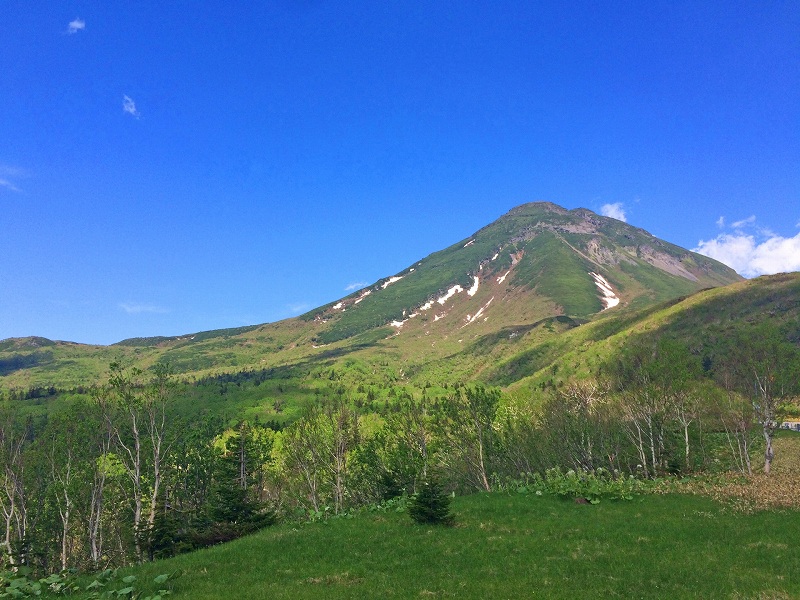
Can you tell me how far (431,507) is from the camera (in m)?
26.7

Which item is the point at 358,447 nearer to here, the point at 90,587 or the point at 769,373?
the point at 769,373

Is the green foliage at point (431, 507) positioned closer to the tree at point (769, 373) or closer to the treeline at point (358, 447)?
the treeline at point (358, 447)

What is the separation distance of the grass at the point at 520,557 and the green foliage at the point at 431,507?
2.50ft

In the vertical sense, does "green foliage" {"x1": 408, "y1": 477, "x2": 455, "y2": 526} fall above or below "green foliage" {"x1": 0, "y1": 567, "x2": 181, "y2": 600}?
below

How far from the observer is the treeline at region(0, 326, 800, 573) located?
49.5 metres

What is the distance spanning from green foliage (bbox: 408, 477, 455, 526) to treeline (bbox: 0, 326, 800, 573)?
1464 centimetres

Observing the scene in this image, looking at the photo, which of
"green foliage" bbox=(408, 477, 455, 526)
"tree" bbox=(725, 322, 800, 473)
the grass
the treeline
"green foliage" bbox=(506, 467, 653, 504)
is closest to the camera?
the grass

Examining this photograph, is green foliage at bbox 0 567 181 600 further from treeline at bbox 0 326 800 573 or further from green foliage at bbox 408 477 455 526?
treeline at bbox 0 326 800 573

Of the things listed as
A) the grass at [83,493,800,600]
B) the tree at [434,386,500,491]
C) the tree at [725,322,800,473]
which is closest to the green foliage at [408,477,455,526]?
the grass at [83,493,800,600]

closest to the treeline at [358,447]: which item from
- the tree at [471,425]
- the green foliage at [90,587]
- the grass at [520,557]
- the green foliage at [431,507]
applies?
the tree at [471,425]

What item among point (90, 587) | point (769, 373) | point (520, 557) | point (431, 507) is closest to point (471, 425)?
point (769, 373)

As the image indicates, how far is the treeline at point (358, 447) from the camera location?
49.5m

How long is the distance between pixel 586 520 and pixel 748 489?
14.4 metres

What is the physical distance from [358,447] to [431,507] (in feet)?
191
